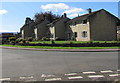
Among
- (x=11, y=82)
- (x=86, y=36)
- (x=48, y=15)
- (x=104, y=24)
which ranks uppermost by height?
(x=48, y=15)

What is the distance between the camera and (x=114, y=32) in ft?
108

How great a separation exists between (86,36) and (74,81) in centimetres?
2846

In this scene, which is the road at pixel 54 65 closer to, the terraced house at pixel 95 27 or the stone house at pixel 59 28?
the terraced house at pixel 95 27

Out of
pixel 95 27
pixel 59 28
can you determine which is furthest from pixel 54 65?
pixel 59 28

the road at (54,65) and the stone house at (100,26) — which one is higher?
the stone house at (100,26)

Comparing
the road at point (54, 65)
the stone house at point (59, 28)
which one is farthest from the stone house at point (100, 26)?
the road at point (54, 65)

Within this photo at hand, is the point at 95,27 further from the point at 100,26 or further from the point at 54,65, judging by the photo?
the point at 54,65

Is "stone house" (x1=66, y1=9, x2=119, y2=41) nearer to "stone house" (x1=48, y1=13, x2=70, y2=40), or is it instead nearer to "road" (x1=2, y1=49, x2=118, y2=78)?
"stone house" (x1=48, y1=13, x2=70, y2=40)

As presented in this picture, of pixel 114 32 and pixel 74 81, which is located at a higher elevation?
pixel 114 32

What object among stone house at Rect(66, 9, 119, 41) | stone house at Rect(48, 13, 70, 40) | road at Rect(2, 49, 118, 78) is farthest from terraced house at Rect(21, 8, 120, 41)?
road at Rect(2, 49, 118, 78)

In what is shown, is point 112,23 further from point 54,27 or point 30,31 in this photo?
point 30,31

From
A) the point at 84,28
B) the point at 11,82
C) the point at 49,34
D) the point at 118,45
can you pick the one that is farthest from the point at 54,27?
the point at 11,82

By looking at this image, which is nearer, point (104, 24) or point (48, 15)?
point (104, 24)

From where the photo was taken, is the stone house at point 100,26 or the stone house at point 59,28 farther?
the stone house at point 59,28
